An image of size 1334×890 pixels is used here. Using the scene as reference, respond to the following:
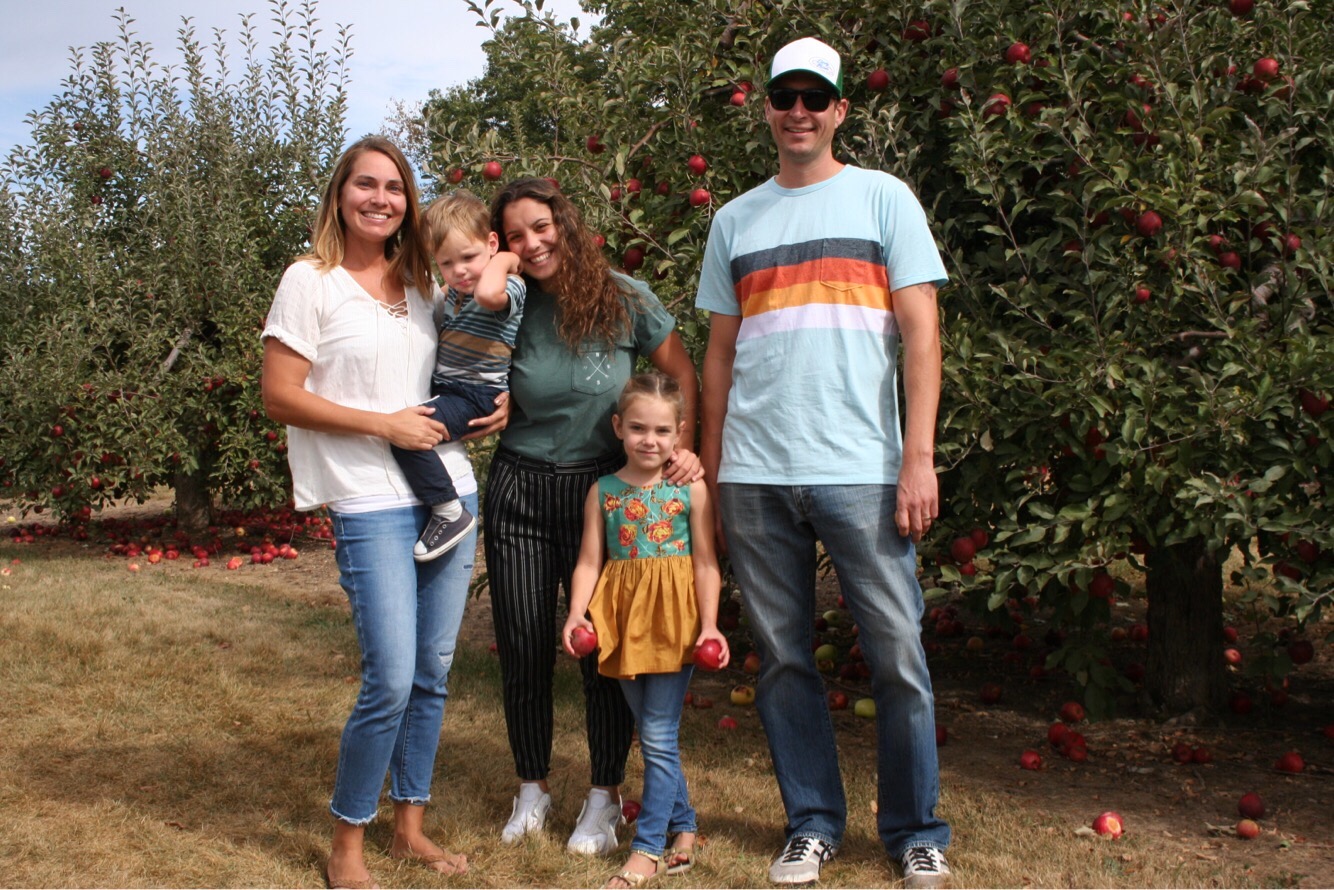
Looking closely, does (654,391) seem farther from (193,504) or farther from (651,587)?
(193,504)

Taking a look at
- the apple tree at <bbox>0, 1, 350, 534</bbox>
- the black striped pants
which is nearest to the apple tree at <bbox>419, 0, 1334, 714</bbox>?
the black striped pants

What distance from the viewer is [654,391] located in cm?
305

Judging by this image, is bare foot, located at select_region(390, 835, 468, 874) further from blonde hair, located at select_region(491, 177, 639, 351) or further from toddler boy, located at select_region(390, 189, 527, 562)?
blonde hair, located at select_region(491, 177, 639, 351)

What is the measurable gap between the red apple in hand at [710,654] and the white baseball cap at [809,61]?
1.39m

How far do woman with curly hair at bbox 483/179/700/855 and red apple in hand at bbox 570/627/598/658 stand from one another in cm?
32

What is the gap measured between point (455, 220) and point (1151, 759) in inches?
123

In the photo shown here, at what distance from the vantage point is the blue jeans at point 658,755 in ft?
10.1

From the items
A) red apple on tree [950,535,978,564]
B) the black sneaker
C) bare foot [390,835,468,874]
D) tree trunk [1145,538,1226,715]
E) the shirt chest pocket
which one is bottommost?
bare foot [390,835,468,874]

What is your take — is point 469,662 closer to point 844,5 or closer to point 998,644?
point 998,644

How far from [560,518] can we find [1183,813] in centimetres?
218

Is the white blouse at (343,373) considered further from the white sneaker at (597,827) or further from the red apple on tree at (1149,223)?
the red apple on tree at (1149,223)

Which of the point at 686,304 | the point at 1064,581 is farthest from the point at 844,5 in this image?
the point at 1064,581

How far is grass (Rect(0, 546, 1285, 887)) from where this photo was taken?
10.5 ft

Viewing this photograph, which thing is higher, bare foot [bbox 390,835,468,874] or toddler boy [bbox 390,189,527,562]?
toddler boy [bbox 390,189,527,562]
